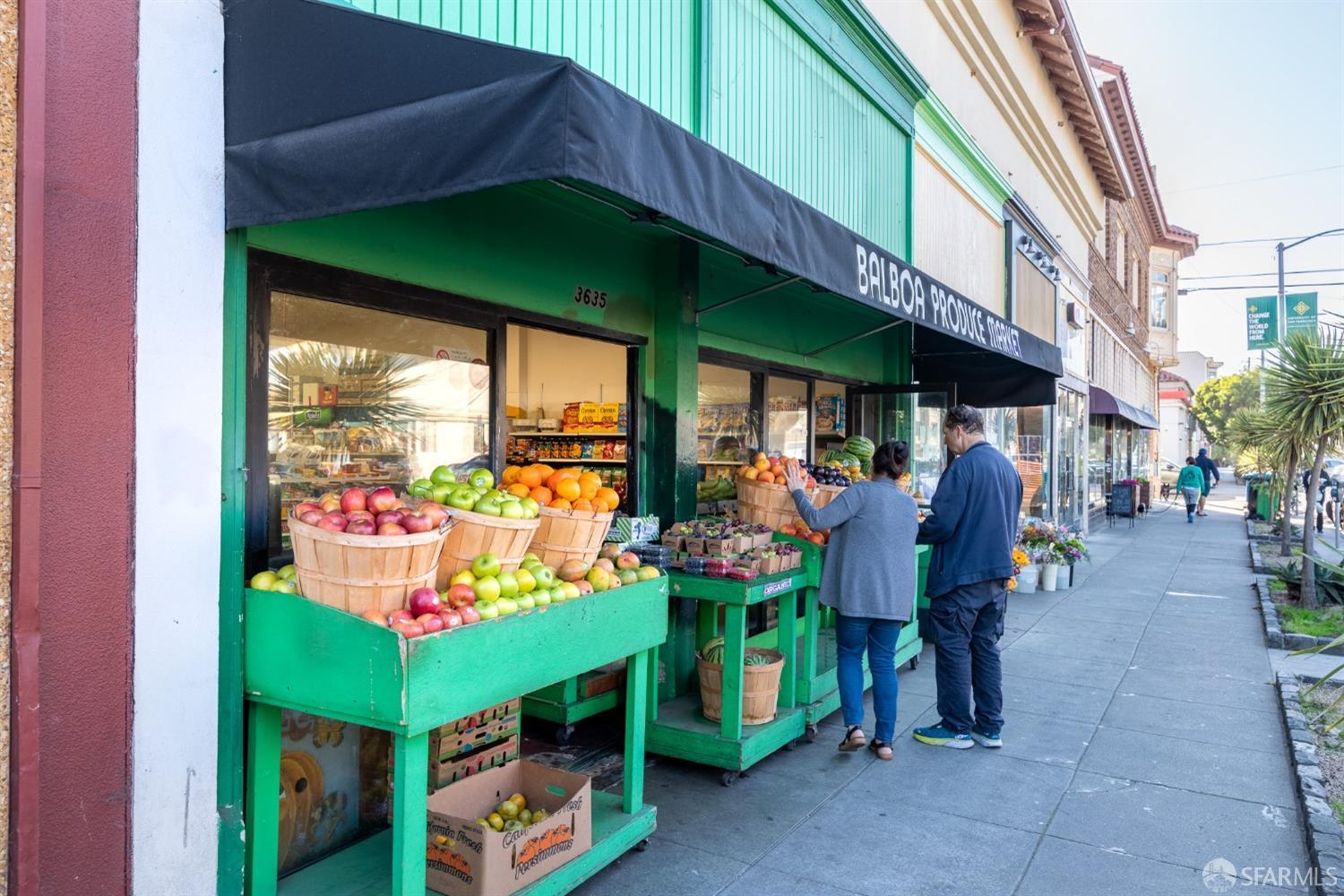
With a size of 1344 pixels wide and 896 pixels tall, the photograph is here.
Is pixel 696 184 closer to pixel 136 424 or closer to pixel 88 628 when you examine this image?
pixel 136 424

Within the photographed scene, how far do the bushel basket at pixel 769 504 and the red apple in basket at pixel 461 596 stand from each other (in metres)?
2.99

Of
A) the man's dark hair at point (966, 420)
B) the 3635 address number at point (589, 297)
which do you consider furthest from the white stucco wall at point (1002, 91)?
the 3635 address number at point (589, 297)

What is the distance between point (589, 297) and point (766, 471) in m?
1.68

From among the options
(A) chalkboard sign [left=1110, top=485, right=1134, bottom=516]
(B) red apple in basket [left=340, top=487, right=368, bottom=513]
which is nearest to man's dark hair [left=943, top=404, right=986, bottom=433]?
(B) red apple in basket [left=340, top=487, right=368, bottom=513]

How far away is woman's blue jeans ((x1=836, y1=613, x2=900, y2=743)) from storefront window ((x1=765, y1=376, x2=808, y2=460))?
2933 millimetres

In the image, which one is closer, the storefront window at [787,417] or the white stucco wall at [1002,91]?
the storefront window at [787,417]

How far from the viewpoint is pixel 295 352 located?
383 cm

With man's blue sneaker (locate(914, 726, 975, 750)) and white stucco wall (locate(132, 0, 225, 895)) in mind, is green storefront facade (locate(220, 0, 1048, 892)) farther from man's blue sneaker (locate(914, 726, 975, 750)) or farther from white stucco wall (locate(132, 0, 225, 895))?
man's blue sneaker (locate(914, 726, 975, 750))

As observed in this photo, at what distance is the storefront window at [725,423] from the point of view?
7.97m

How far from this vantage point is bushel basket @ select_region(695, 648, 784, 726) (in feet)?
17.0

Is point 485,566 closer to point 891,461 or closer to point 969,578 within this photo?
point 891,461

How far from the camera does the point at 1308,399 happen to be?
10805mm

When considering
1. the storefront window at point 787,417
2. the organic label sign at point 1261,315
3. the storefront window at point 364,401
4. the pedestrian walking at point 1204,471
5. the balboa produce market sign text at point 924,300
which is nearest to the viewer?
the storefront window at point 364,401

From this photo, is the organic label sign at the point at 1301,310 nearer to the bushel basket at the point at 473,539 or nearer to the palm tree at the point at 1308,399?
the palm tree at the point at 1308,399
